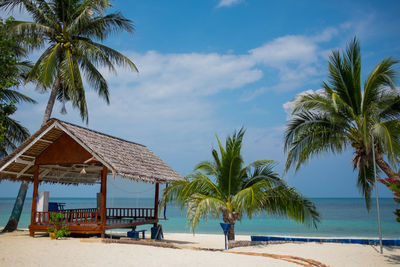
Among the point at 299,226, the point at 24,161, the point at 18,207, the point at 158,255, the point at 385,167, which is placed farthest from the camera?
the point at 299,226

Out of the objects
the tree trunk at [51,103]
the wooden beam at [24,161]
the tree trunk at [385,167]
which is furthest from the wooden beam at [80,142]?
the tree trunk at [385,167]

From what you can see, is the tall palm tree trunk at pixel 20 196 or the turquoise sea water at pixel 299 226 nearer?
the tall palm tree trunk at pixel 20 196

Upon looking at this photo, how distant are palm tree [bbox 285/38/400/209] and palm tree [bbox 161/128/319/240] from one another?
79cm

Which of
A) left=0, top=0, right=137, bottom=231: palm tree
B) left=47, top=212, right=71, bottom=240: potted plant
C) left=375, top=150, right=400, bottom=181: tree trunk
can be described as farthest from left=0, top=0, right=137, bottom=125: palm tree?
left=375, top=150, right=400, bottom=181: tree trunk

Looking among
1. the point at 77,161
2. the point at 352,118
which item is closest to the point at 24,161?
the point at 77,161

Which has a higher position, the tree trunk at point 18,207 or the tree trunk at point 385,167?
the tree trunk at point 385,167

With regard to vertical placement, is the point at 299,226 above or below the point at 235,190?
below

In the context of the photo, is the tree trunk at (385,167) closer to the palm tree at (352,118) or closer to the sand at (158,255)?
the palm tree at (352,118)

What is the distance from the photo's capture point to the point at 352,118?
1023 centimetres

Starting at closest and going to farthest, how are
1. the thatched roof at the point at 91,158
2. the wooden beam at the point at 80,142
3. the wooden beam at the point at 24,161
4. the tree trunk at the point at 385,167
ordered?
1. the tree trunk at the point at 385,167
2. the wooden beam at the point at 80,142
3. the thatched roof at the point at 91,158
4. the wooden beam at the point at 24,161

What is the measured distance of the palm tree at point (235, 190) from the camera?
34.9 feet

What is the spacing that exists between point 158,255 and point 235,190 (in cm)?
341

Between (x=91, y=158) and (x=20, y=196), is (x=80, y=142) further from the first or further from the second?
(x=20, y=196)

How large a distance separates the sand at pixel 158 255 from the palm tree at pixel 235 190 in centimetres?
99
